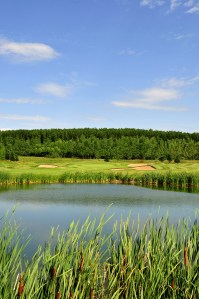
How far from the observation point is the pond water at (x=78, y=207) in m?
20.9

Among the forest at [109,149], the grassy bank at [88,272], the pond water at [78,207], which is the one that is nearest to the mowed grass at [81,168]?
the pond water at [78,207]

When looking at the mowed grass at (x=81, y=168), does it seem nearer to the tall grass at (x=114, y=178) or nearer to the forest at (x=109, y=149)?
the tall grass at (x=114, y=178)

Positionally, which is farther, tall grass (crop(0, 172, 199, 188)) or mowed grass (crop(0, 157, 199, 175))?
mowed grass (crop(0, 157, 199, 175))

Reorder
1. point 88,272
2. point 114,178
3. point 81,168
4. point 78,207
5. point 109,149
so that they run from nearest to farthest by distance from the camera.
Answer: point 88,272
point 78,207
point 114,178
point 81,168
point 109,149

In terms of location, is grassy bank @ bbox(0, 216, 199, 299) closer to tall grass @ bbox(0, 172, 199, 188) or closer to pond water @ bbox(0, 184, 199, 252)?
pond water @ bbox(0, 184, 199, 252)

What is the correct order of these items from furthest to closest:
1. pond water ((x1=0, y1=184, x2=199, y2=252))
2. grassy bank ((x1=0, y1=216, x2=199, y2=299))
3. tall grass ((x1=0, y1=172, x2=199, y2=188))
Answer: tall grass ((x1=0, y1=172, x2=199, y2=188)) → pond water ((x1=0, y1=184, x2=199, y2=252)) → grassy bank ((x1=0, y1=216, x2=199, y2=299))

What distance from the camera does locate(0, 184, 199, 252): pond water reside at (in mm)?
20938

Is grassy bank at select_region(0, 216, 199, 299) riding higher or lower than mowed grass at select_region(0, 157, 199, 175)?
higher

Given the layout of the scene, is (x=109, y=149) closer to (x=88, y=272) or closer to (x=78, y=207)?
(x=78, y=207)

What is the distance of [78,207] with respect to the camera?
91.0ft

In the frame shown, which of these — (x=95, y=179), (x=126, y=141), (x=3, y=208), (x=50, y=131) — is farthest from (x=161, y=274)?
(x=50, y=131)

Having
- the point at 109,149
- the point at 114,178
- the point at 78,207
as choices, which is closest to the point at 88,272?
the point at 78,207

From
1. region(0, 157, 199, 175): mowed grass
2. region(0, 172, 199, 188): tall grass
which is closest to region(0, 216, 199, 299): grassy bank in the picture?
region(0, 172, 199, 188): tall grass

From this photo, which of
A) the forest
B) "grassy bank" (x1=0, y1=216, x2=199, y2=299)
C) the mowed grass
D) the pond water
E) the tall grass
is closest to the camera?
"grassy bank" (x1=0, y1=216, x2=199, y2=299)
